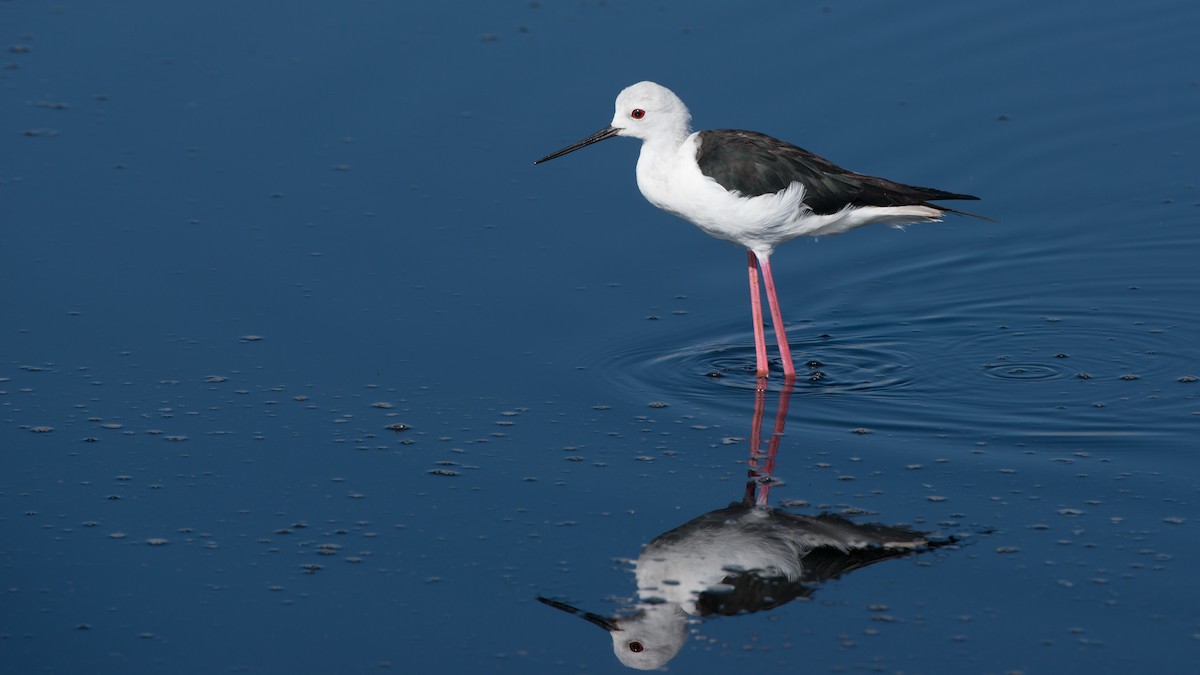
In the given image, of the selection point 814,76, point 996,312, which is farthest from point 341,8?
point 996,312

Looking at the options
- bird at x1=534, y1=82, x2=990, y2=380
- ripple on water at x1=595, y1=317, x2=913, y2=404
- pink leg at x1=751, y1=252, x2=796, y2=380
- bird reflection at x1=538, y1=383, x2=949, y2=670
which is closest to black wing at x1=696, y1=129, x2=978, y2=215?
bird at x1=534, y1=82, x2=990, y2=380

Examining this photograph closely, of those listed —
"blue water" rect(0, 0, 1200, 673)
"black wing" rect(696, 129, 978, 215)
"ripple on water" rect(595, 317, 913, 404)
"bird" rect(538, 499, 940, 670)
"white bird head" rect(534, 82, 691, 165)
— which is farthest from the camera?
"white bird head" rect(534, 82, 691, 165)

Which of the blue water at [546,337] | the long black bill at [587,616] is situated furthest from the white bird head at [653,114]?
the long black bill at [587,616]

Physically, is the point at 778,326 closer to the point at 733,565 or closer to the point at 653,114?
the point at 653,114

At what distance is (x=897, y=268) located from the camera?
32.5 feet

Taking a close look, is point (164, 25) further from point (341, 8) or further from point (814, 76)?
point (814, 76)

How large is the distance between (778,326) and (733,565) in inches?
95.3

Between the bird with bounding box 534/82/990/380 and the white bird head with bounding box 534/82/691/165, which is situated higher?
the white bird head with bounding box 534/82/691/165

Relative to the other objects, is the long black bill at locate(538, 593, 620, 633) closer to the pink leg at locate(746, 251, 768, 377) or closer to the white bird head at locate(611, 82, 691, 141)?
the pink leg at locate(746, 251, 768, 377)

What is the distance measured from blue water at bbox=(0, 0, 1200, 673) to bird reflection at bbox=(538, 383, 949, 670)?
0.29ft

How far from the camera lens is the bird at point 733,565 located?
5.99 metres

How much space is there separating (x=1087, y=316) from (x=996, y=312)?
49 centimetres

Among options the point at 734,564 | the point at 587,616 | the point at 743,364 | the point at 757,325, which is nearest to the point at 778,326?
the point at 757,325

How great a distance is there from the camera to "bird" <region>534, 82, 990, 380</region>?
853cm
